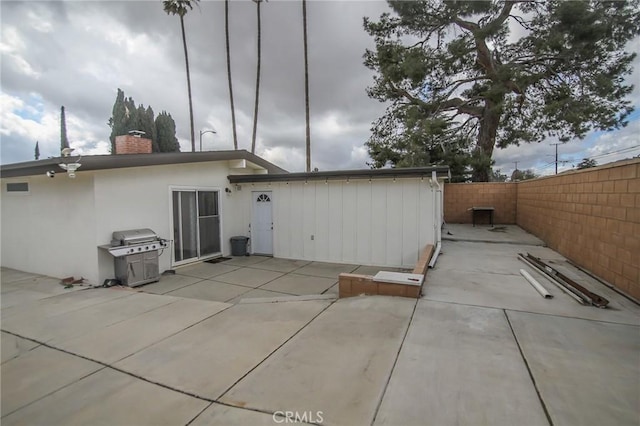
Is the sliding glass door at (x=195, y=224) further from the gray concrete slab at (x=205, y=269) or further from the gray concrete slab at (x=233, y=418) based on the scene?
the gray concrete slab at (x=233, y=418)

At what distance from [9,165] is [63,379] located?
6.66 meters

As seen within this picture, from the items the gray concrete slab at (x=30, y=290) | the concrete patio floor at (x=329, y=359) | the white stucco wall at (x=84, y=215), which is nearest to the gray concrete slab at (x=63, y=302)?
the concrete patio floor at (x=329, y=359)

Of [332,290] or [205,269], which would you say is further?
[205,269]

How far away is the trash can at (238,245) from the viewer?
972 cm

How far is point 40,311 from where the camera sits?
4852 mm

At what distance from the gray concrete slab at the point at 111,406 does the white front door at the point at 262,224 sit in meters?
7.18

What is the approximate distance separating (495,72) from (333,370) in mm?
16472

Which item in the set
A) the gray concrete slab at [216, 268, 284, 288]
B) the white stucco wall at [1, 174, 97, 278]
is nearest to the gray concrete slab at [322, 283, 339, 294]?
the gray concrete slab at [216, 268, 284, 288]

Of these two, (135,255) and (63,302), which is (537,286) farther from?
(63,302)

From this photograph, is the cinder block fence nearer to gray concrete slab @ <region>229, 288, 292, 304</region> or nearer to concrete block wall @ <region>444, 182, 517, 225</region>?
concrete block wall @ <region>444, 182, 517, 225</region>

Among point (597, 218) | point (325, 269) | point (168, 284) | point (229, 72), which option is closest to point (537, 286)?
point (597, 218)

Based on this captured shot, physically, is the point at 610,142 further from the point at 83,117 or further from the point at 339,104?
the point at 83,117

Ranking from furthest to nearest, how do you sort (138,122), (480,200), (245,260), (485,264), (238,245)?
(138,122) → (480,200) → (238,245) → (245,260) → (485,264)

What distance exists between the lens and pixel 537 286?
491cm
